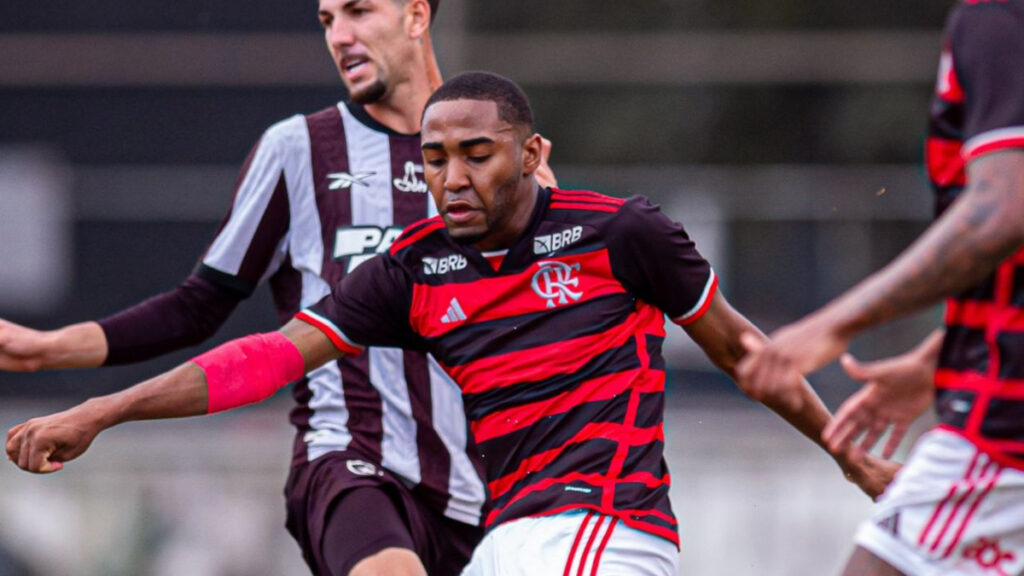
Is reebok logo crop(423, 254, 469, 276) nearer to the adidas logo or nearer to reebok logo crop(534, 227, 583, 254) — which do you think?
the adidas logo

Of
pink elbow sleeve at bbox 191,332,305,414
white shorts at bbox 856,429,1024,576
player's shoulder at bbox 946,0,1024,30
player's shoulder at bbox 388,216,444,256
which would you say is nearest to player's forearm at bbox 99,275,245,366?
pink elbow sleeve at bbox 191,332,305,414

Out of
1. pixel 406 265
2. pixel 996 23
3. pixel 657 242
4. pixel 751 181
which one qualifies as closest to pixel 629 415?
pixel 657 242

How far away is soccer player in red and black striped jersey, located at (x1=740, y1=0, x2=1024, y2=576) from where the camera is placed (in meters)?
3.08

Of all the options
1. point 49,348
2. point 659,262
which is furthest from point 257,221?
point 659,262

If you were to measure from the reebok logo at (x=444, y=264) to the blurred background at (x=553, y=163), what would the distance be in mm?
5330

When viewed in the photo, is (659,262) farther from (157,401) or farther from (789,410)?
(157,401)

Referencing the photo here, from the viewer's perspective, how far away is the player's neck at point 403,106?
5.25 meters

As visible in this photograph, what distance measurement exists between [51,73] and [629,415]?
45.6ft

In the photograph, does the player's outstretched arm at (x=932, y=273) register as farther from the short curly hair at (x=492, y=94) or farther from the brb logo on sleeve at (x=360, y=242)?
the brb logo on sleeve at (x=360, y=242)

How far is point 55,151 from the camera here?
1633cm

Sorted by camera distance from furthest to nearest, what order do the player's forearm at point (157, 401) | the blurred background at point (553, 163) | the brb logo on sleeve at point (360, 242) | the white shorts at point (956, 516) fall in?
the blurred background at point (553, 163), the brb logo on sleeve at point (360, 242), the player's forearm at point (157, 401), the white shorts at point (956, 516)

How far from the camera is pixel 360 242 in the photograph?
5035 millimetres

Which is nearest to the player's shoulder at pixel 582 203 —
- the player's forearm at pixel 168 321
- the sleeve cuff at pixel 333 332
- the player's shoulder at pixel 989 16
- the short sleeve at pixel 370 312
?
the short sleeve at pixel 370 312

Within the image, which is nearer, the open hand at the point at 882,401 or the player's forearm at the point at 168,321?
the open hand at the point at 882,401
